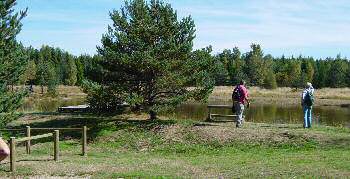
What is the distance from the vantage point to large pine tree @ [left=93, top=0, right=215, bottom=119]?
25.2 m

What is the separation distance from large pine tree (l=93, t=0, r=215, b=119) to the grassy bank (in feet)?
5.93

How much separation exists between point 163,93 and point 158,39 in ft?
9.53

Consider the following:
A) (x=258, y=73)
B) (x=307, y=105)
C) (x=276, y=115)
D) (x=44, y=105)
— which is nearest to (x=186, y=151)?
(x=307, y=105)

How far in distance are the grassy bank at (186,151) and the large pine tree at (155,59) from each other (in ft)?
5.93

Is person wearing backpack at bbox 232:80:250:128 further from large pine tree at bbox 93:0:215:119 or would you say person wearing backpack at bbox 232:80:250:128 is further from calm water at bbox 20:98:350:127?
calm water at bbox 20:98:350:127

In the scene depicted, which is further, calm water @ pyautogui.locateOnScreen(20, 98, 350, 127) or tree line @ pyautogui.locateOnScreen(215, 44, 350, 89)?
tree line @ pyautogui.locateOnScreen(215, 44, 350, 89)

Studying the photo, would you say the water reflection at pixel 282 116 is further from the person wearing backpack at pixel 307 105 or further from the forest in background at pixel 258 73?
the forest in background at pixel 258 73

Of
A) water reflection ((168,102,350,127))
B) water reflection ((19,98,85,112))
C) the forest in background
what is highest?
the forest in background

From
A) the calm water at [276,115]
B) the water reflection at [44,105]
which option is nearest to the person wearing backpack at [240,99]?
the calm water at [276,115]

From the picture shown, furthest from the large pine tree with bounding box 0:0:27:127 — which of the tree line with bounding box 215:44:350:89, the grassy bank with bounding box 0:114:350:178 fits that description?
the tree line with bounding box 215:44:350:89

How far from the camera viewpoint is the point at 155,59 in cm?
2469

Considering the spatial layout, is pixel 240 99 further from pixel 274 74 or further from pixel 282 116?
pixel 274 74

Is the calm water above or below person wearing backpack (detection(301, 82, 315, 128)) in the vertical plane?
below

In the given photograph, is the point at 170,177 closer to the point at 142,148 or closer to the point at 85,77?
the point at 142,148
